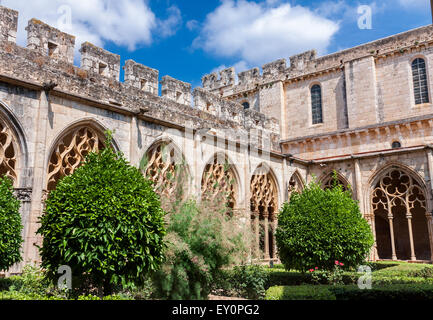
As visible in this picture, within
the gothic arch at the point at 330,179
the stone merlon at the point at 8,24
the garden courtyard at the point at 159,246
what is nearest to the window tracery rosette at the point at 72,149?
the garden courtyard at the point at 159,246

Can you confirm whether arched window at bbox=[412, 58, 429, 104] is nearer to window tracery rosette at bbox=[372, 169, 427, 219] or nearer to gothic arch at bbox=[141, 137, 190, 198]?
window tracery rosette at bbox=[372, 169, 427, 219]

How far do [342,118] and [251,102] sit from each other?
16.4 feet

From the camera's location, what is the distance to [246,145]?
13.2m

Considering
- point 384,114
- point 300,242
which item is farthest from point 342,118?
point 300,242

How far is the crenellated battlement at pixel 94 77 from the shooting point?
8.10m

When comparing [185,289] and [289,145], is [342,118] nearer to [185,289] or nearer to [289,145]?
[289,145]

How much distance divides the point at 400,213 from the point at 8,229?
57.9 ft

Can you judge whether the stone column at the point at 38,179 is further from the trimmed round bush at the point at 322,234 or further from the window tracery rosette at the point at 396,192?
the window tracery rosette at the point at 396,192

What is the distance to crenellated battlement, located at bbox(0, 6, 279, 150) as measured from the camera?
26.6 ft

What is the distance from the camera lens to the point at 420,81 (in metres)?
17.1

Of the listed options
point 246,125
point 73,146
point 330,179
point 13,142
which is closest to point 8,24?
point 13,142

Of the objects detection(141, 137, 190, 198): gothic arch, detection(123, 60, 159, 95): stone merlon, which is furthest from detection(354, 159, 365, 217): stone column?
detection(123, 60, 159, 95): stone merlon

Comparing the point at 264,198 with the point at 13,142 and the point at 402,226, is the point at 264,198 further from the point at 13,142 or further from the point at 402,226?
the point at 13,142

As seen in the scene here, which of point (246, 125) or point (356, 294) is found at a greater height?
point (246, 125)
